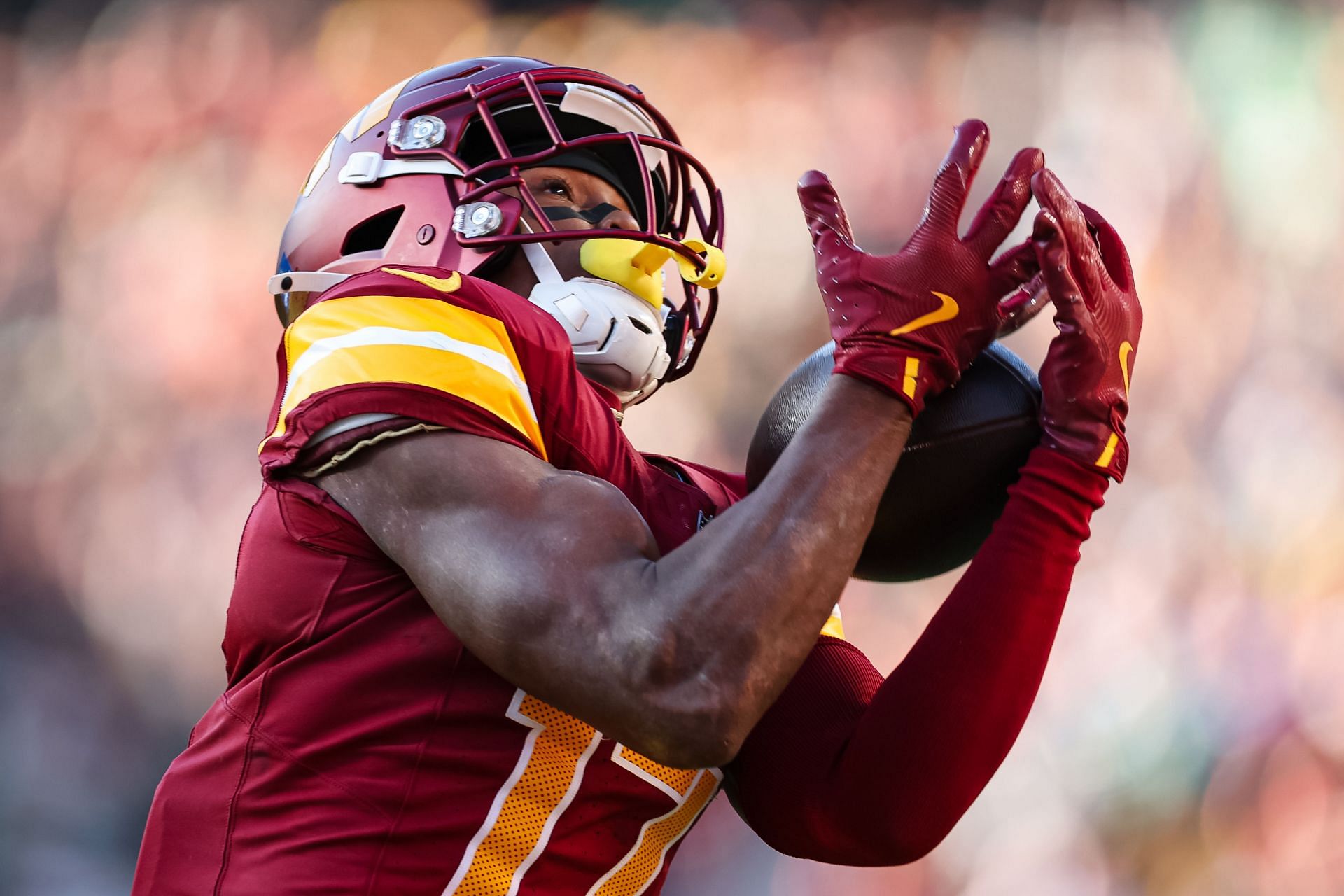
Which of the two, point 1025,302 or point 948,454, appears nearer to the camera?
point 948,454

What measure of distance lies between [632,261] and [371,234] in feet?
1.17

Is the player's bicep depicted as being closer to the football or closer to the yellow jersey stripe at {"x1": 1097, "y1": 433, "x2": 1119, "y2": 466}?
the football

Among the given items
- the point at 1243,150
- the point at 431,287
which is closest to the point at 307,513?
the point at 431,287

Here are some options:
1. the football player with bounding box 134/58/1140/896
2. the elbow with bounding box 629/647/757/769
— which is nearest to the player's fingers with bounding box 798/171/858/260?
the football player with bounding box 134/58/1140/896

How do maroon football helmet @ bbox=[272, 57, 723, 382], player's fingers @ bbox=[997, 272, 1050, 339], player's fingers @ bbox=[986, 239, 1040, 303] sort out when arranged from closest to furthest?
1. player's fingers @ bbox=[986, 239, 1040, 303]
2. player's fingers @ bbox=[997, 272, 1050, 339]
3. maroon football helmet @ bbox=[272, 57, 723, 382]

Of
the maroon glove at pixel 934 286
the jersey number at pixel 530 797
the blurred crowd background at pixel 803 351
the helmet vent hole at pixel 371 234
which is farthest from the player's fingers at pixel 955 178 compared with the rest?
the blurred crowd background at pixel 803 351

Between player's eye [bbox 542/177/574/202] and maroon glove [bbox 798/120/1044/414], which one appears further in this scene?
player's eye [bbox 542/177/574/202]

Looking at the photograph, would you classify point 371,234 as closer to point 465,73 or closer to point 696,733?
point 465,73

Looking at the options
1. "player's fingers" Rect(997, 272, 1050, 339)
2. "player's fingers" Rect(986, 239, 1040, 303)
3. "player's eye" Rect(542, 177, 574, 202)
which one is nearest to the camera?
"player's fingers" Rect(986, 239, 1040, 303)

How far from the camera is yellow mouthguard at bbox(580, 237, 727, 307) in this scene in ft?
4.75

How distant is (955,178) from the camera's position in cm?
117

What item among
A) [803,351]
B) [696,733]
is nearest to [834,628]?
[696,733]

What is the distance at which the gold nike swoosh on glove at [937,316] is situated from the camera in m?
1.12

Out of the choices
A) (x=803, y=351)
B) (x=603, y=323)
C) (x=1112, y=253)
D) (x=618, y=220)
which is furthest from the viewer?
(x=803, y=351)
